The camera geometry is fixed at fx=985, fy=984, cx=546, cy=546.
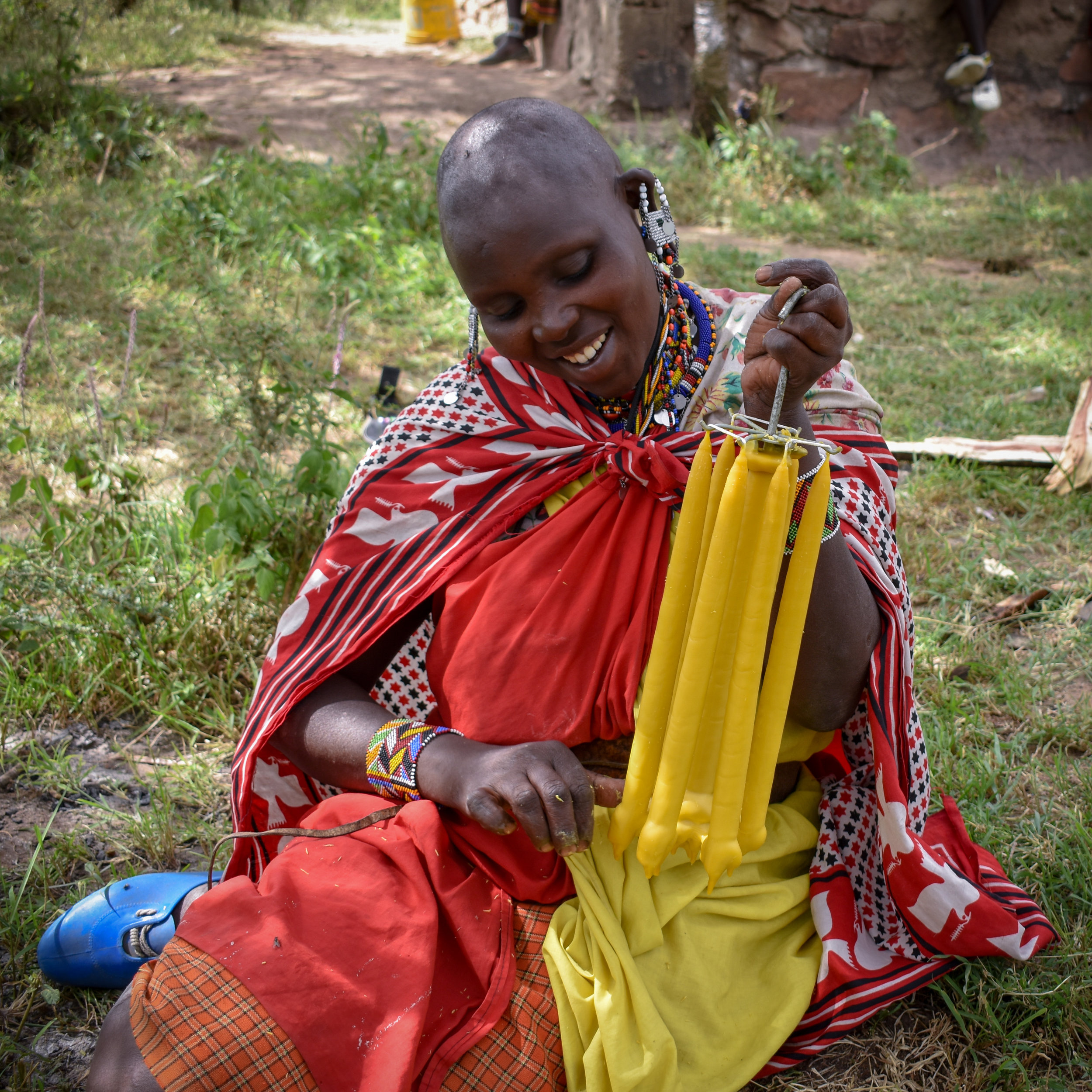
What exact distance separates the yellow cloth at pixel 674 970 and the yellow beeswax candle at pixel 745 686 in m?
0.19

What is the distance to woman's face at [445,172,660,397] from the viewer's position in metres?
1.62

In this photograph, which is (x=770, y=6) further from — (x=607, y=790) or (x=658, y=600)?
(x=607, y=790)

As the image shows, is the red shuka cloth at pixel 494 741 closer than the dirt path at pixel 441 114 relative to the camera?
Yes

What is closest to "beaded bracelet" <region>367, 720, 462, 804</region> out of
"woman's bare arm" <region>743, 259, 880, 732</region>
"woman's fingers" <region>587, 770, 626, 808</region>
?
"woman's fingers" <region>587, 770, 626, 808</region>

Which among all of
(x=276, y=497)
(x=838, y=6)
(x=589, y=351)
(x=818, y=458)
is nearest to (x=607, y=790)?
(x=818, y=458)

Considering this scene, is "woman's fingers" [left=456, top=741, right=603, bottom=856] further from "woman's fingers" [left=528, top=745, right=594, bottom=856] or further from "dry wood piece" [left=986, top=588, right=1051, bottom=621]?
"dry wood piece" [left=986, top=588, right=1051, bottom=621]

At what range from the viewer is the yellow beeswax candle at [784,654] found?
1325 millimetres

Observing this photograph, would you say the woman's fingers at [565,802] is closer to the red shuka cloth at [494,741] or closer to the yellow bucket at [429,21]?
the red shuka cloth at [494,741]

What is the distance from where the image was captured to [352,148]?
20.9ft

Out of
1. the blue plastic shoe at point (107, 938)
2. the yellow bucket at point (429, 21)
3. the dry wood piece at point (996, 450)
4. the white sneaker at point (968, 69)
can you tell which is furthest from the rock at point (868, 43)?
the blue plastic shoe at point (107, 938)

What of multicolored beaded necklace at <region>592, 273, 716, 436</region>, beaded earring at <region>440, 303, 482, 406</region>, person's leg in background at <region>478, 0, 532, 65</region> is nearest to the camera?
multicolored beaded necklace at <region>592, 273, 716, 436</region>

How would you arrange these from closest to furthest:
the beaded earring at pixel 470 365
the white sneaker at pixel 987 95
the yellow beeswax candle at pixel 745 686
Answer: the yellow beeswax candle at pixel 745 686 < the beaded earring at pixel 470 365 < the white sneaker at pixel 987 95

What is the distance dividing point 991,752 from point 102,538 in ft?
8.17

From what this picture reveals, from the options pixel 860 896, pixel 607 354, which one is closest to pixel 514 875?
pixel 860 896
